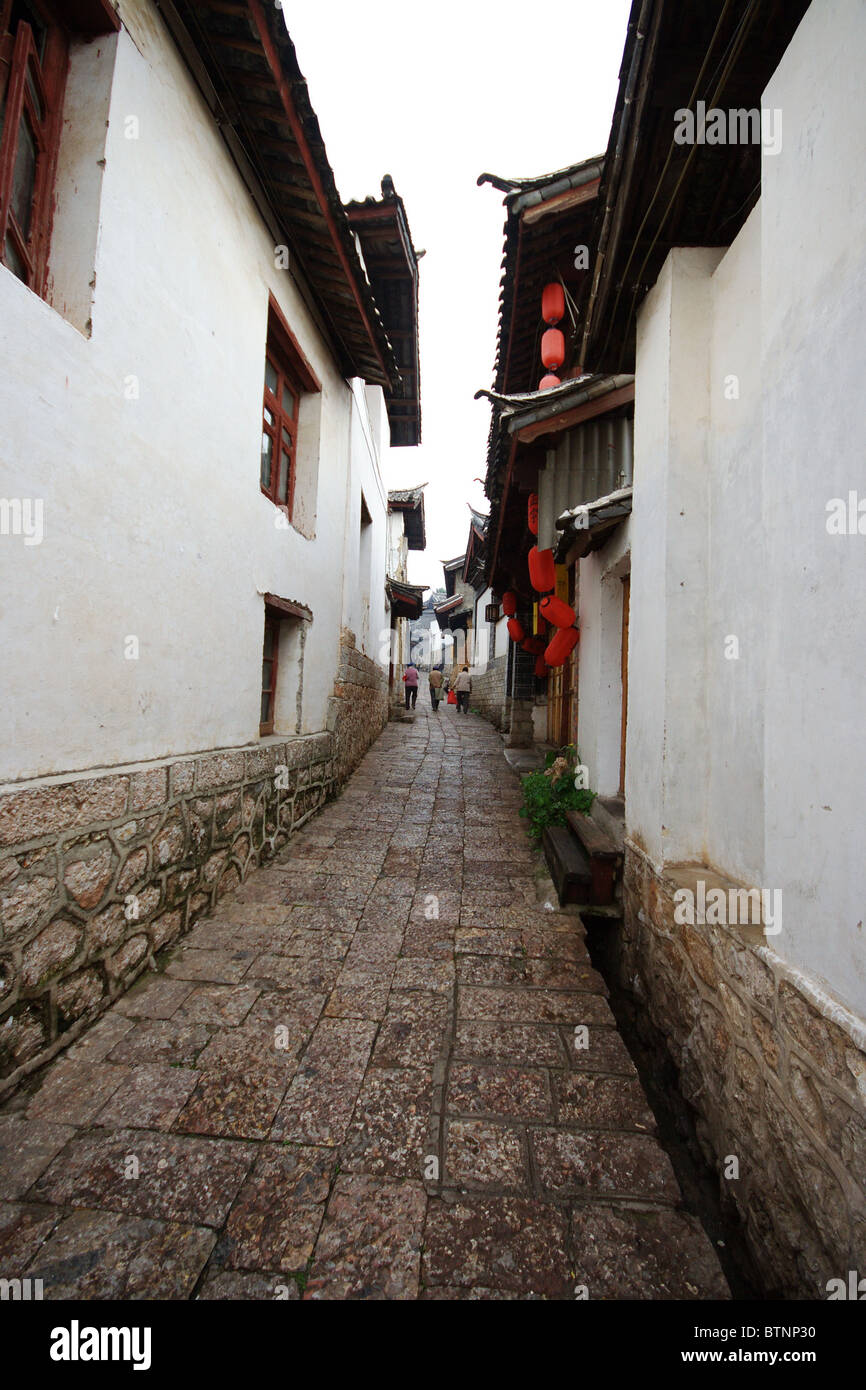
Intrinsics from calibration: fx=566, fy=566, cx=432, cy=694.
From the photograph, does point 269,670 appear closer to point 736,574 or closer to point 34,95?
point 34,95

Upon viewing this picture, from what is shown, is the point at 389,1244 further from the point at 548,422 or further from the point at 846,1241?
the point at 548,422

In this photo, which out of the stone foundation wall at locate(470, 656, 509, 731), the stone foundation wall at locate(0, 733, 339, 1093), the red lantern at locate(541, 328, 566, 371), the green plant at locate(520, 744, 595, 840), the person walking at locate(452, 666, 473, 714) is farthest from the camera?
the person walking at locate(452, 666, 473, 714)

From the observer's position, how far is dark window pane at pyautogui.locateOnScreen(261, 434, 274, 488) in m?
4.69

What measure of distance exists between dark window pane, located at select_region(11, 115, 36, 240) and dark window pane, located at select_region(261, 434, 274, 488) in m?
2.34

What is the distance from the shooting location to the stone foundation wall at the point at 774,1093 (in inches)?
55.3

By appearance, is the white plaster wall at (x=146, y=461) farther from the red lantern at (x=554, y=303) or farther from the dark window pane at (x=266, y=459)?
the red lantern at (x=554, y=303)

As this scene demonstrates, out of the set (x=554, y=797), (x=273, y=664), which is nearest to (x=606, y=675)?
(x=554, y=797)

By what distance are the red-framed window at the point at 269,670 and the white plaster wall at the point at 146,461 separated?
73 centimetres

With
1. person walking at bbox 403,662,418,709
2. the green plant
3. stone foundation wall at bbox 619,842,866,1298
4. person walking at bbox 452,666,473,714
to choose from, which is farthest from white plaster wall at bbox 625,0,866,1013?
person walking at bbox 452,666,473,714

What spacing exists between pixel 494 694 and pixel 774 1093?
12484mm

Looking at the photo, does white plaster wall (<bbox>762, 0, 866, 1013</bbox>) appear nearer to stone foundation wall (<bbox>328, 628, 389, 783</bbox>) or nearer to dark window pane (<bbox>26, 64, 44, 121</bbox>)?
dark window pane (<bbox>26, 64, 44, 121</bbox>)

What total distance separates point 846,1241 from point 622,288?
4.13 meters

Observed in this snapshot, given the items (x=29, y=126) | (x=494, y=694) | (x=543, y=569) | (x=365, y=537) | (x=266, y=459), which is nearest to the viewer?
(x=29, y=126)

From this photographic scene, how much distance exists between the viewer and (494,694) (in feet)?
46.4
